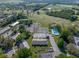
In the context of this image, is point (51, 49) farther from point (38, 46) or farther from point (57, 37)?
point (57, 37)

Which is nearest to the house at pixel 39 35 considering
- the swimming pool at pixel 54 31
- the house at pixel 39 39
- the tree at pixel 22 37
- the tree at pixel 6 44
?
the house at pixel 39 39

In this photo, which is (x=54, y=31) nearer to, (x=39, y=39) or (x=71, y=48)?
(x=39, y=39)

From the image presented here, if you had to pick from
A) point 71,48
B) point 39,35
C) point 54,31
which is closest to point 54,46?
point 71,48

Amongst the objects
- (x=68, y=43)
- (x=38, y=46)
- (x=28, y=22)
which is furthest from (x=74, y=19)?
(x=38, y=46)

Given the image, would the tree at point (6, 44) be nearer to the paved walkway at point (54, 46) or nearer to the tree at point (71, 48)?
the paved walkway at point (54, 46)

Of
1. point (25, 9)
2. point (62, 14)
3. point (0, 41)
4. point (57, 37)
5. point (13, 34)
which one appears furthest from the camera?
point (25, 9)

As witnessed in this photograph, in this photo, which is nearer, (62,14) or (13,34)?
(13,34)

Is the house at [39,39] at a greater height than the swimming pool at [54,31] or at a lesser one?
greater

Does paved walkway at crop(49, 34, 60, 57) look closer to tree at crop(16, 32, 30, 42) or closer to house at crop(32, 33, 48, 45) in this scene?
house at crop(32, 33, 48, 45)

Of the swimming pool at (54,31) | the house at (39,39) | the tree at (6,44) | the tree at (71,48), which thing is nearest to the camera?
the tree at (71,48)

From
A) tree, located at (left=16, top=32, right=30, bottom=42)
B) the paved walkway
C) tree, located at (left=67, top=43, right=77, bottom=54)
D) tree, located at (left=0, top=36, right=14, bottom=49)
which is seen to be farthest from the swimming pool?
tree, located at (left=0, top=36, right=14, bottom=49)

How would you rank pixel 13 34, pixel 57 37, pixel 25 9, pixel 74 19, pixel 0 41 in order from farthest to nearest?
pixel 25 9
pixel 74 19
pixel 13 34
pixel 57 37
pixel 0 41
